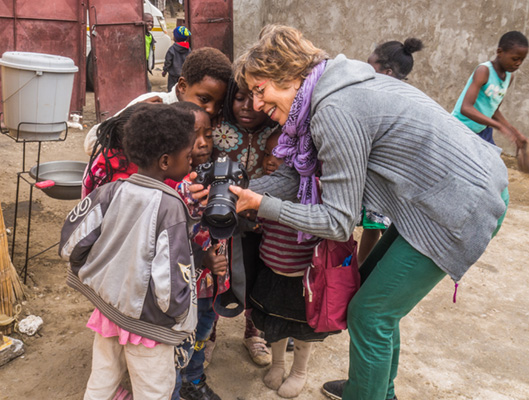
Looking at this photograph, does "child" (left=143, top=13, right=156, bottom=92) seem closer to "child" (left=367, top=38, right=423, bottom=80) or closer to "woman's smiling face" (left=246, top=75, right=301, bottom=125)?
"child" (left=367, top=38, right=423, bottom=80)

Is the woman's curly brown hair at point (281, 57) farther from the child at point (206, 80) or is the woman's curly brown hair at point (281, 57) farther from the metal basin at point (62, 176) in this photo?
the metal basin at point (62, 176)

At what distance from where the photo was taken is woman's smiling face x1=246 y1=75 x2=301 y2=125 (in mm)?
1953

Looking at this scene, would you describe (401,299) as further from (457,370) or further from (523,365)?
(523,365)

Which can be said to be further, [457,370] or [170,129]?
[457,370]

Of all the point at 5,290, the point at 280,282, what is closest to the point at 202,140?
the point at 280,282

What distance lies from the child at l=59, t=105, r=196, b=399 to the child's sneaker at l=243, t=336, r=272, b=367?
1.03 metres

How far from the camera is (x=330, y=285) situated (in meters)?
2.14

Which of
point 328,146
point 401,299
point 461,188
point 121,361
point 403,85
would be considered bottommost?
point 121,361

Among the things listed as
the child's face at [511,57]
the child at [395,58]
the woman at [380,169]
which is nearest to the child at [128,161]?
the woman at [380,169]

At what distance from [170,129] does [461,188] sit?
1034 millimetres

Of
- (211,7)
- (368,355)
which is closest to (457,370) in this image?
(368,355)

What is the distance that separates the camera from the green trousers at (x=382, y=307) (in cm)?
196

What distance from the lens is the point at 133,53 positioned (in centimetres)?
764

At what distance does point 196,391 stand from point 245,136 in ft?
4.02
